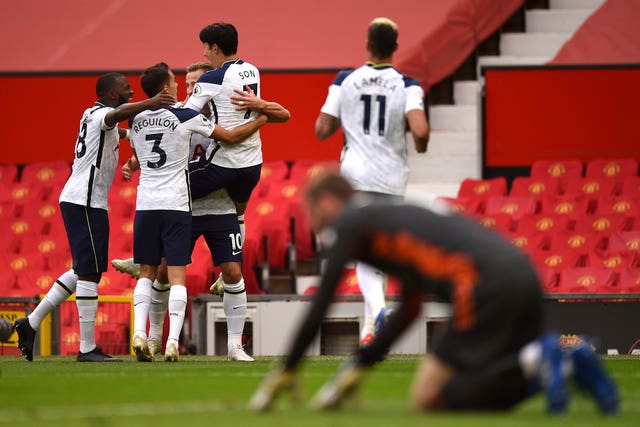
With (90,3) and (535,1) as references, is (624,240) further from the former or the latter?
(90,3)

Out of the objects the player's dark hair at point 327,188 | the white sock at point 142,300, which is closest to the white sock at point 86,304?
the white sock at point 142,300

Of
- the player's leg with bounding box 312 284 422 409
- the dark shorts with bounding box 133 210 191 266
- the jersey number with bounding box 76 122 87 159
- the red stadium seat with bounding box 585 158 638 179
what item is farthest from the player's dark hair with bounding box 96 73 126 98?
the red stadium seat with bounding box 585 158 638 179

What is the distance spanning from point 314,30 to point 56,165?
4.52m

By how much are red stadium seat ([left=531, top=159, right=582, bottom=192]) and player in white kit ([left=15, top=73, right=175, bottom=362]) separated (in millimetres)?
7697

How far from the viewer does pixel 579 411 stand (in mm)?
5711

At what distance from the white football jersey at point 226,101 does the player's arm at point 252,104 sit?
7 centimetres

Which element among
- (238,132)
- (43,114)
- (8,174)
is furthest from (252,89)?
(43,114)

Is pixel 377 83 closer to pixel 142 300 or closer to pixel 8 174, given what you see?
pixel 142 300

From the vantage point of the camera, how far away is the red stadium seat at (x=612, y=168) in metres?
16.4

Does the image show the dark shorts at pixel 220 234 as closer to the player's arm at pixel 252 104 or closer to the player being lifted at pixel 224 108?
the player being lifted at pixel 224 108

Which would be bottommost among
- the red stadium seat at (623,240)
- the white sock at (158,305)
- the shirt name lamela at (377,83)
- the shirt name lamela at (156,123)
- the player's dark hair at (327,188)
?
the white sock at (158,305)

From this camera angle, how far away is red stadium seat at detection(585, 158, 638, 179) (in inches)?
647

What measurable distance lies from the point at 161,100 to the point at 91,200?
3.11 ft

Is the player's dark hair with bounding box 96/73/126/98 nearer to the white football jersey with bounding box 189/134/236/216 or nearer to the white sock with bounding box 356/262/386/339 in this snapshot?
the white football jersey with bounding box 189/134/236/216
